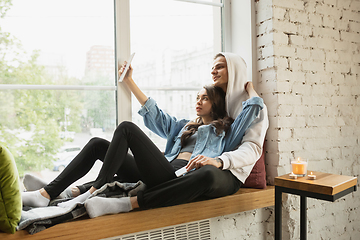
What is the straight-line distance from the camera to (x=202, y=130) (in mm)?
1989

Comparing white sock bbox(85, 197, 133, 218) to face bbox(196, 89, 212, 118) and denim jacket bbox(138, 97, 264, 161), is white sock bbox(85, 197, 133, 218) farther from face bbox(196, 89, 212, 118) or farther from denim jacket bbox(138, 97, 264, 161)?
face bbox(196, 89, 212, 118)

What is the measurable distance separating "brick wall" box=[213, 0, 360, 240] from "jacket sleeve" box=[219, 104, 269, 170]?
270 millimetres

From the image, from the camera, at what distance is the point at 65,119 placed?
6.23ft

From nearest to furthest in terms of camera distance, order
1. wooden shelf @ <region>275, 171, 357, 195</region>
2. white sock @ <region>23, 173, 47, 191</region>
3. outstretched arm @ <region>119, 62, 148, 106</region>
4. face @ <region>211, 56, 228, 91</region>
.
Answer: wooden shelf @ <region>275, 171, 357, 195</region>
white sock @ <region>23, 173, 47, 191</region>
outstretched arm @ <region>119, 62, 148, 106</region>
face @ <region>211, 56, 228, 91</region>

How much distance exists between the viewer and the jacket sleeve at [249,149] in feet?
5.72

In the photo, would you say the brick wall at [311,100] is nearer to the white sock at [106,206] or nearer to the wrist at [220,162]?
the wrist at [220,162]

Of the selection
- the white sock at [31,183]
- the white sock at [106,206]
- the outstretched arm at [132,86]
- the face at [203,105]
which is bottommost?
the white sock at [106,206]

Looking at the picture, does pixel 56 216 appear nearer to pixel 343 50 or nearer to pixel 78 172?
pixel 78 172

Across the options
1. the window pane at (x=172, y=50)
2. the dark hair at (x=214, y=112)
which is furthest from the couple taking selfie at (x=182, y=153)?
the window pane at (x=172, y=50)

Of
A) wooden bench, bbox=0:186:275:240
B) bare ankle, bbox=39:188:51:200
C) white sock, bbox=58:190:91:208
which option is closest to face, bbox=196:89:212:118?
wooden bench, bbox=0:186:275:240

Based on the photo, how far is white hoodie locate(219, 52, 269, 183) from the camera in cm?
176

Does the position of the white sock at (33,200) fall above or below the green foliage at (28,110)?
below

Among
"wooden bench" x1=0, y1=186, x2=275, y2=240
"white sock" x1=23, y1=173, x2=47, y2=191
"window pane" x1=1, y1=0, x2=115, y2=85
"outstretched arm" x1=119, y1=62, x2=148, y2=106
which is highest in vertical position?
"window pane" x1=1, y1=0, x2=115, y2=85

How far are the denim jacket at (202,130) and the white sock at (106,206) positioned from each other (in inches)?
21.3
